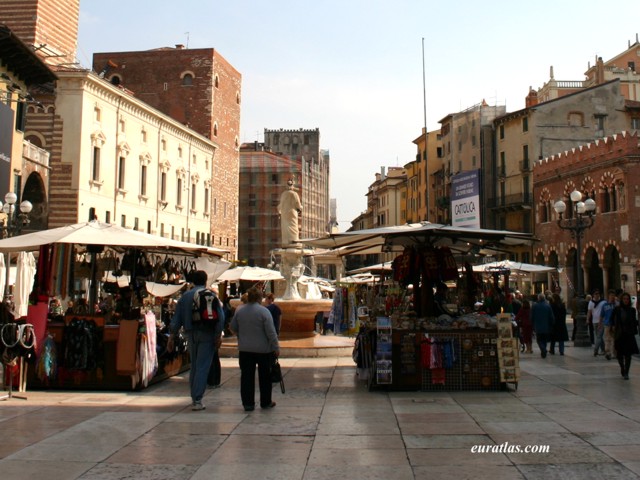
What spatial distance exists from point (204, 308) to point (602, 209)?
3509 cm

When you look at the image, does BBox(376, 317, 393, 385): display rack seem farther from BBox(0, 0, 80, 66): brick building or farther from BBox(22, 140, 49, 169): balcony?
BBox(0, 0, 80, 66): brick building

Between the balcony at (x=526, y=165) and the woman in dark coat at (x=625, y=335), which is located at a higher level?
the balcony at (x=526, y=165)

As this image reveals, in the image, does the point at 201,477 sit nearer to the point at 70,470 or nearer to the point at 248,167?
the point at 70,470

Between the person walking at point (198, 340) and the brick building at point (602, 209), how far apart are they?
28413mm

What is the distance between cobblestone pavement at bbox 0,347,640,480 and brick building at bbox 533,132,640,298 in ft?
88.5

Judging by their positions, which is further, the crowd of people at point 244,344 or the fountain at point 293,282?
the fountain at point 293,282

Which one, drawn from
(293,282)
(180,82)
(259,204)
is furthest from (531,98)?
(293,282)

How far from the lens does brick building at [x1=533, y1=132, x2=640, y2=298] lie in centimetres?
3681

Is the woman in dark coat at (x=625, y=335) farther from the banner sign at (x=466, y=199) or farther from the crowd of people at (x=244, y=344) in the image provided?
the banner sign at (x=466, y=199)

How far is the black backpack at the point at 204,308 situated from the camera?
899 centimetres

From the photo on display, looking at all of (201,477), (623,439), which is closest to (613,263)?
(623,439)

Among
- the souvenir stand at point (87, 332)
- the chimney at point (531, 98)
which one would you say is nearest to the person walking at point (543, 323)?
the souvenir stand at point (87, 332)

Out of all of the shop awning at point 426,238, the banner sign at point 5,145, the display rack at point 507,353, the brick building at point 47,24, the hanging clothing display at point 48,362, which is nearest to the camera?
the hanging clothing display at point 48,362

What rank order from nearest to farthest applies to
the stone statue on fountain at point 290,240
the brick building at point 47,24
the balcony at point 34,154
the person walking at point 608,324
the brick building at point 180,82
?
the person walking at point 608,324, the stone statue on fountain at point 290,240, the balcony at point 34,154, the brick building at point 47,24, the brick building at point 180,82
